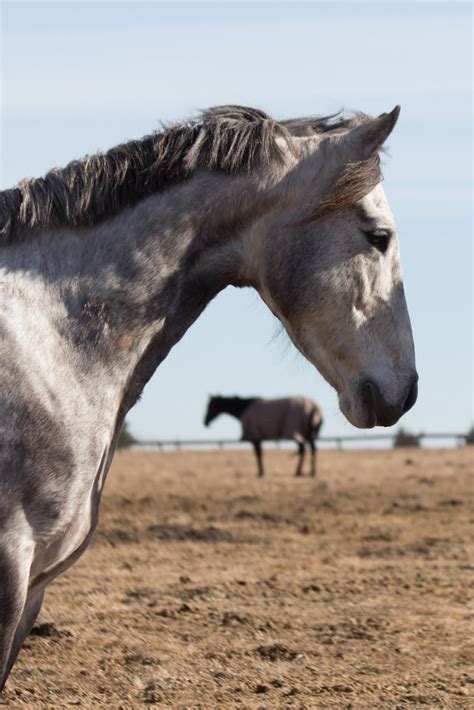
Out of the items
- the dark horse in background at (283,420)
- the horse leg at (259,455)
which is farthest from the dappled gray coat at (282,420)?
the horse leg at (259,455)

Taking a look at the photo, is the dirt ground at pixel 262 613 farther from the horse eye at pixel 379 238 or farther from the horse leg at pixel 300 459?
the horse leg at pixel 300 459

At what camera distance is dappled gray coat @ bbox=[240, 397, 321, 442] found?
25125 mm

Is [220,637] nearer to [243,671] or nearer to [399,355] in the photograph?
[243,671]

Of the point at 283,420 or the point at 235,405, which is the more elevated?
the point at 283,420

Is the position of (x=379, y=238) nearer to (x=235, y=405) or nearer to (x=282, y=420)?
(x=282, y=420)

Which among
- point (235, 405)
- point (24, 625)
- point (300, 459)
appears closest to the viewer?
point (24, 625)

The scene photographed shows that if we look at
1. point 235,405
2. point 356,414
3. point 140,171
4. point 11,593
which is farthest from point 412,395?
point 235,405

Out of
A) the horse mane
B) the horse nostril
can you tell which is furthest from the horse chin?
the horse mane

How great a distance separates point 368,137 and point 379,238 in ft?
1.07

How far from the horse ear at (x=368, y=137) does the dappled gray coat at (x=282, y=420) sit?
21133mm

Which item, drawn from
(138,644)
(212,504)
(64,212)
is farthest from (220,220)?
(212,504)

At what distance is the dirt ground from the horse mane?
7.48 ft

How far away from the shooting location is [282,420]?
25.4 metres

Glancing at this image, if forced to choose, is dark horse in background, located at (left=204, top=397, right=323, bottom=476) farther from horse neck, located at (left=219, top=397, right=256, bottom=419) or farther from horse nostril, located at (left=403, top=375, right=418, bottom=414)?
horse nostril, located at (left=403, top=375, right=418, bottom=414)
